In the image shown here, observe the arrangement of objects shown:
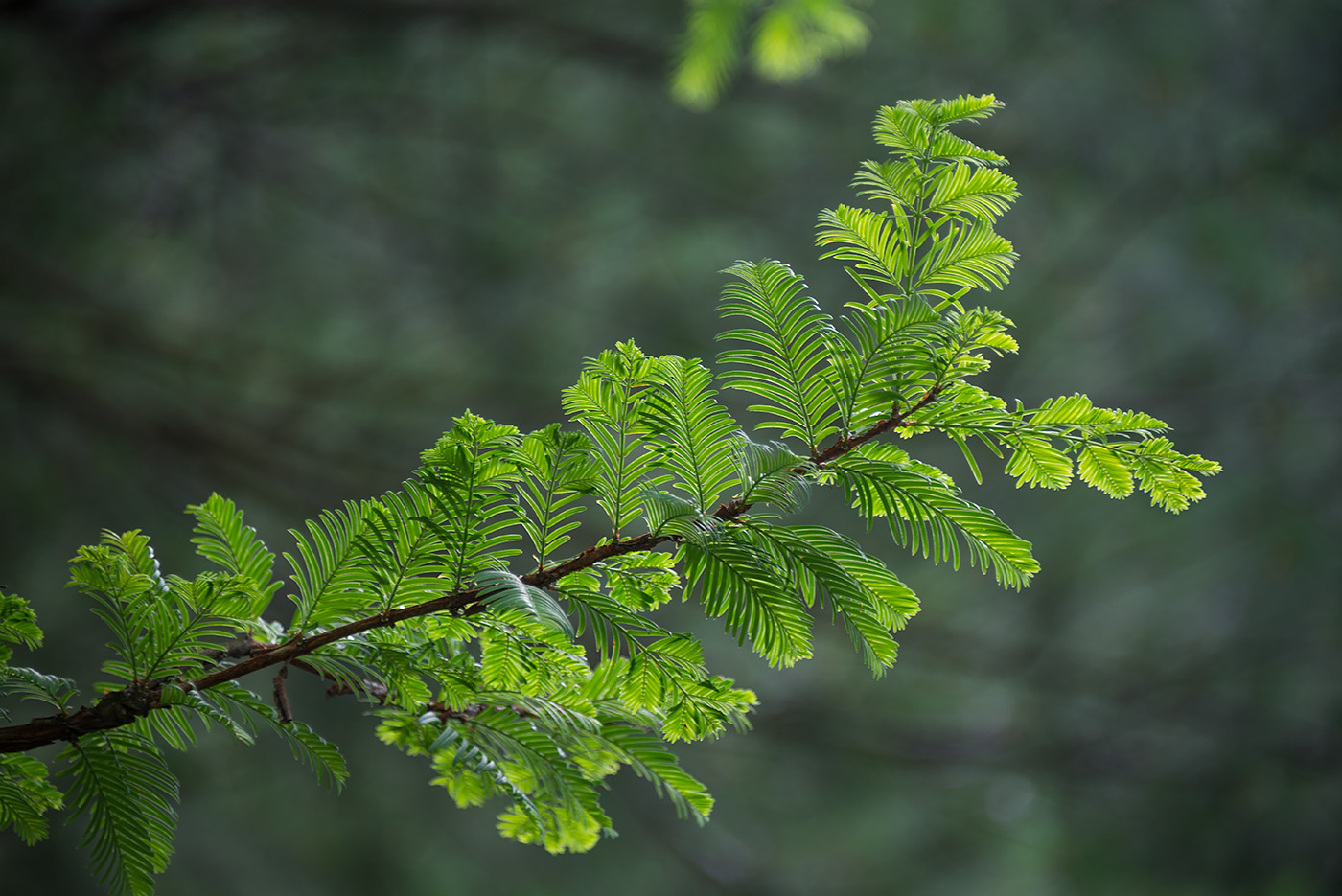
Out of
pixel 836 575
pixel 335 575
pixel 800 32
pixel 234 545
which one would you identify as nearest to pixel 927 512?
pixel 836 575

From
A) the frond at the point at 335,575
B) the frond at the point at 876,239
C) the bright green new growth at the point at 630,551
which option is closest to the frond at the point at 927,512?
the bright green new growth at the point at 630,551

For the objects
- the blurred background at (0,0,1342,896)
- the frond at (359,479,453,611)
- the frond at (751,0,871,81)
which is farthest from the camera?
the blurred background at (0,0,1342,896)

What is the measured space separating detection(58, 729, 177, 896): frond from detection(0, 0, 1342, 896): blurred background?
3.14 meters

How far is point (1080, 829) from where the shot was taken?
4.48m

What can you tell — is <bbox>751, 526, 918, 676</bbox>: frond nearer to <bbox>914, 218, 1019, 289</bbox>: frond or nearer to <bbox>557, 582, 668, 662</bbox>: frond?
<bbox>557, 582, 668, 662</bbox>: frond

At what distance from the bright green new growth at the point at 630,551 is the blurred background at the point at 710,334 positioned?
3.15 meters

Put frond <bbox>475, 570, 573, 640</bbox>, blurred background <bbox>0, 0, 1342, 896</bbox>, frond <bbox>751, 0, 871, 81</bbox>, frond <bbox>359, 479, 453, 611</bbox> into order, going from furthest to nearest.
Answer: blurred background <bbox>0, 0, 1342, 896</bbox>
frond <bbox>751, 0, 871, 81</bbox>
frond <bbox>359, 479, 453, 611</bbox>
frond <bbox>475, 570, 573, 640</bbox>

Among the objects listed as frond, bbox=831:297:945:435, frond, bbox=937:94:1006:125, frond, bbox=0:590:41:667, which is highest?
frond, bbox=937:94:1006:125

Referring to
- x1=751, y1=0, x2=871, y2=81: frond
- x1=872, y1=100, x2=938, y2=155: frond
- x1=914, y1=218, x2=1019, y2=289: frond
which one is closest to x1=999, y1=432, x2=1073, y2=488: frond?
x1=914, y1=218, x2=1019, y2=289: frond

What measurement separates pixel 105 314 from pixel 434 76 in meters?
1.63

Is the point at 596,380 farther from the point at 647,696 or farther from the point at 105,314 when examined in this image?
the point at 105,314

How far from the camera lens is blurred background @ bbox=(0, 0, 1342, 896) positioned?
3.71 metres

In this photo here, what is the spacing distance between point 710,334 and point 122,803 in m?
3.69

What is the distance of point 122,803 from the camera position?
27.0 inches
